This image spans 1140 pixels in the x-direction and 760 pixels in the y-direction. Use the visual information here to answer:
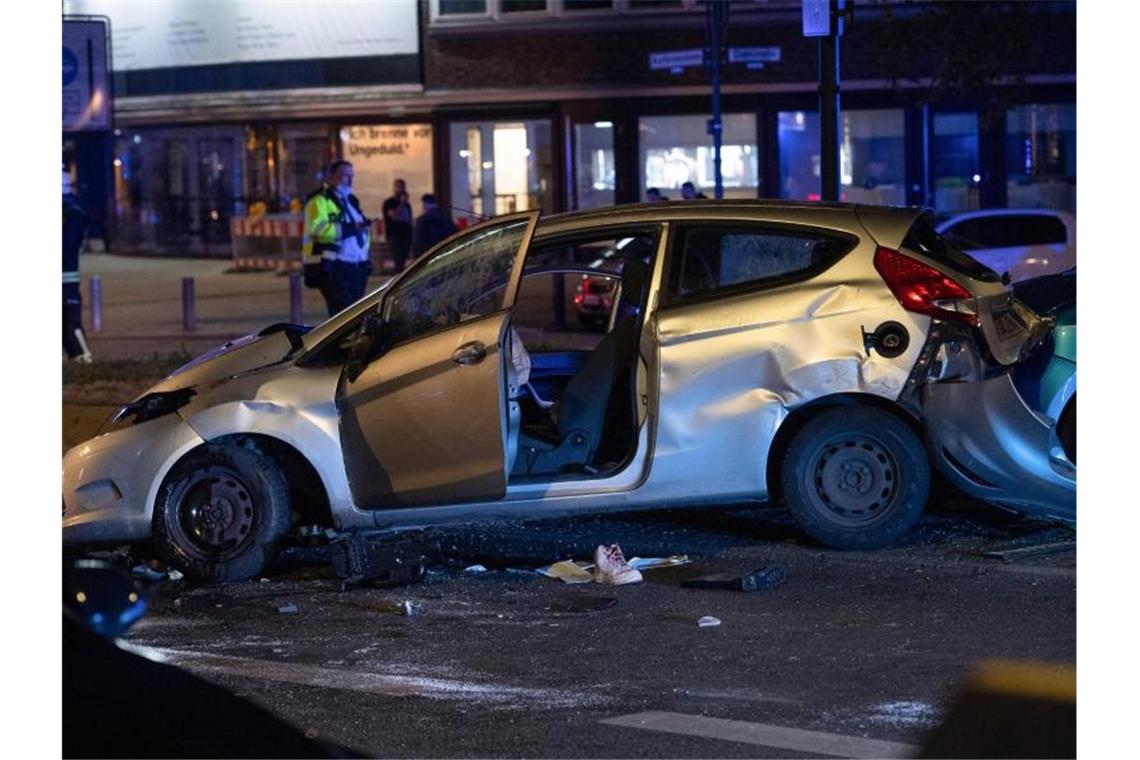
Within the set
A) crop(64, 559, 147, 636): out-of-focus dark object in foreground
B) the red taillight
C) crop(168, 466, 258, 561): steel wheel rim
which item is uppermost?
the red taillight

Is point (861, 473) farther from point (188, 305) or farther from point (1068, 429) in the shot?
point (188, 305)

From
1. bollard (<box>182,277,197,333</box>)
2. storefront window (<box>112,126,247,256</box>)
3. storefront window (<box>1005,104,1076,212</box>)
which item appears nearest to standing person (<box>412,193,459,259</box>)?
bollard (<box>182,277,197,333</box>)

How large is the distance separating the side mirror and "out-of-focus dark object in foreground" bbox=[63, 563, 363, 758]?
192 inches

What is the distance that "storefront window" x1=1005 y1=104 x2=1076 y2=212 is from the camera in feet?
107

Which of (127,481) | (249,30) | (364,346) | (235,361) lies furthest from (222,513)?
(249,30)

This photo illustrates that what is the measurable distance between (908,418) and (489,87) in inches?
1071

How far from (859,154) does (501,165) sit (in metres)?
6.94

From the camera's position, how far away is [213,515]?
327 inches

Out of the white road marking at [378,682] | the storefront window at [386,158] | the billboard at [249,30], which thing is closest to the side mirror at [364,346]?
the white road marking at [378,682]

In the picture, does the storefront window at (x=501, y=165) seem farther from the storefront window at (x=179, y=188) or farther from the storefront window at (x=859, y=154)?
the storefront window at (x=179, y=188)

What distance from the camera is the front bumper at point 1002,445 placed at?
8023 millimetres

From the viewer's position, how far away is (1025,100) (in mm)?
32344

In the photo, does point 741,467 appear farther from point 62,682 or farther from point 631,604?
point 62,682

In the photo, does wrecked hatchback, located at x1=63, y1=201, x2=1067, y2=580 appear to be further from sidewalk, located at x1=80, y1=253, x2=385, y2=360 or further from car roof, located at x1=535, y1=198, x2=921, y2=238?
sidewalk, located at x1=80, y1=253, x2=385, y2=360
